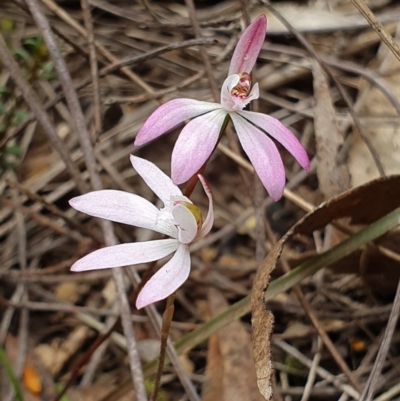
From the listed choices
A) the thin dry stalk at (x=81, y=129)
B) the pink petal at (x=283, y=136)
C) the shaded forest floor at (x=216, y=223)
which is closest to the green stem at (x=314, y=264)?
the shaded forest floor at (x=216, y=223)

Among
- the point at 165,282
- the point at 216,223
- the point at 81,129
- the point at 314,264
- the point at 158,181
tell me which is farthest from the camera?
the point at 216,223

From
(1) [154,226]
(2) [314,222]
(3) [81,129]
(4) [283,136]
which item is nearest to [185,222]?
(1) [154,226]

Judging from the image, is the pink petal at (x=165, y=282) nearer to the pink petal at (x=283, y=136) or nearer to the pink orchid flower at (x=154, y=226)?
the pink orchid flower at (x=154, y=226)

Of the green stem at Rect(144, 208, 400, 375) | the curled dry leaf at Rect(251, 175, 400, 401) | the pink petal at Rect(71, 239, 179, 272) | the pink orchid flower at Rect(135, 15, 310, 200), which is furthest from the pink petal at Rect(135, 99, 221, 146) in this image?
the green stem at Rect(144, 208, 400, 375)

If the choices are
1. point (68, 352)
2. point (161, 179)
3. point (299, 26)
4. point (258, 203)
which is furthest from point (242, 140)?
point (299, 26)

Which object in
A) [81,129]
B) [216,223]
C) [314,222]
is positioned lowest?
[216,223]

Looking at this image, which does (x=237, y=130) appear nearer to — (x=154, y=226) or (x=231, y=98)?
(x=231, y=98)

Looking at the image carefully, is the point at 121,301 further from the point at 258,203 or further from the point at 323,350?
the point at 323,350
